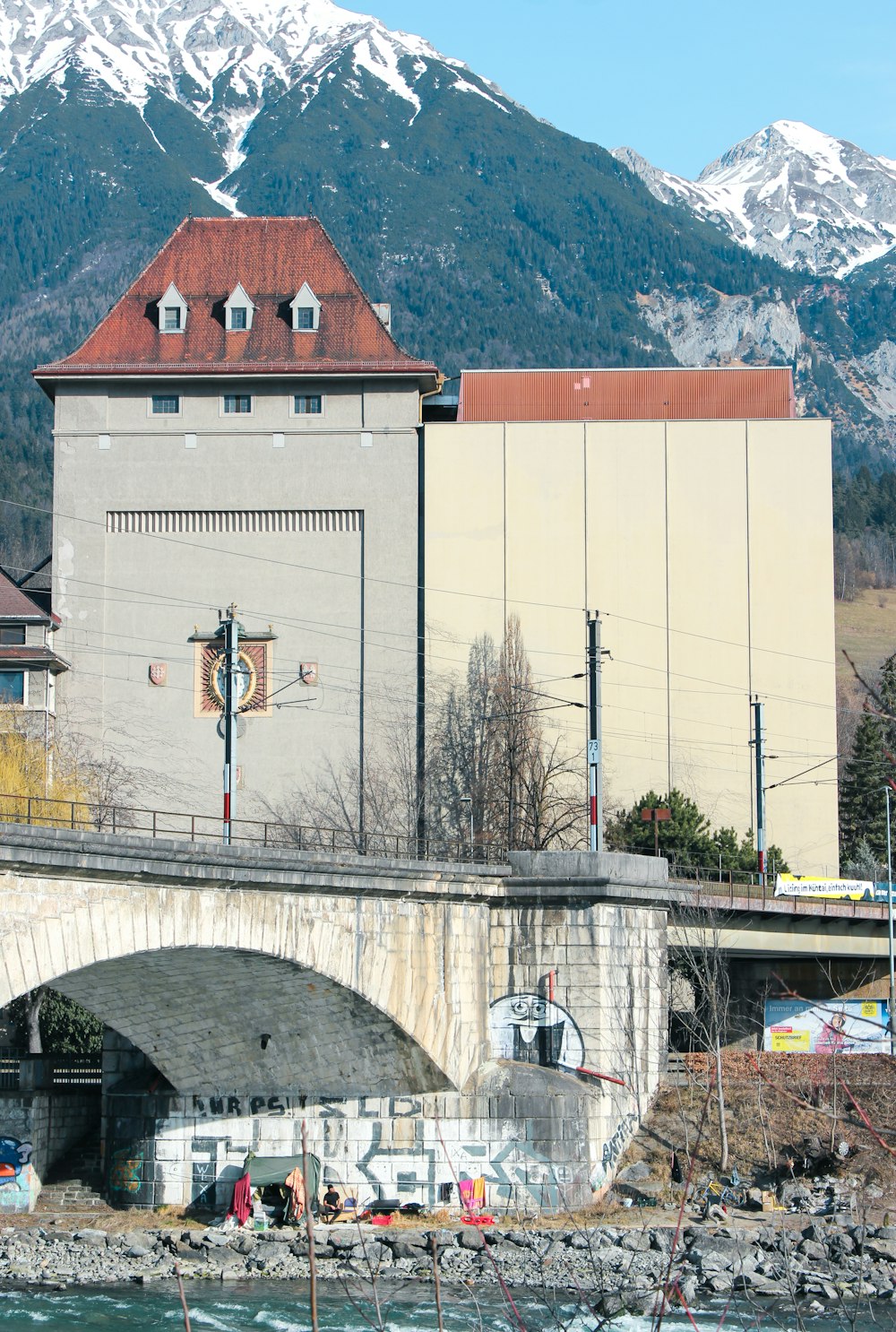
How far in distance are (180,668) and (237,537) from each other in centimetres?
495

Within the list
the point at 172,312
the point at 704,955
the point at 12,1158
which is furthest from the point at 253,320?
the point at 12,1158

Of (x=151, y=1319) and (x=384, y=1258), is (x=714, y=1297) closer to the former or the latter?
(x=384, y=1258)

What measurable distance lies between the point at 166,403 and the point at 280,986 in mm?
35586

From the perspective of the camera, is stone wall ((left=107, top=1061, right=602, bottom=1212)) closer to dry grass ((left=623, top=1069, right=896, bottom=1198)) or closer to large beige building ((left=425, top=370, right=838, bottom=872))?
dry grass ((left=623, top=1069, right=896, bottom=1198))

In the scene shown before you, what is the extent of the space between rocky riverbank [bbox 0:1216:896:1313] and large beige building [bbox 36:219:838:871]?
29.0 m

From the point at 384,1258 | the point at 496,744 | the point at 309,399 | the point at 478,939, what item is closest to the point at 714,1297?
the point at 384,1258

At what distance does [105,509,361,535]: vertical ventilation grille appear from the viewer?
65.1 metres

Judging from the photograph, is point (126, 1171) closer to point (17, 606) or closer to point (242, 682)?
point (242, 682)

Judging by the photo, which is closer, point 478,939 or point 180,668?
point 478,939

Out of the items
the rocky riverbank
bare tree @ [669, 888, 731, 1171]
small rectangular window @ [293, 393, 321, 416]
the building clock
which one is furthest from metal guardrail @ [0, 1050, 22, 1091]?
small rectangular window @ [293, 393, 321, 416]

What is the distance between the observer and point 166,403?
217 ft

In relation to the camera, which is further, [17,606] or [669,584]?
[669,584]

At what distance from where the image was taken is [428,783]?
6297cm

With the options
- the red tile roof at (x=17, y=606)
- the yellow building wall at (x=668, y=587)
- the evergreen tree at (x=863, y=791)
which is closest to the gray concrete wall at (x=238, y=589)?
the red tile roof at (x=17, y=606)
